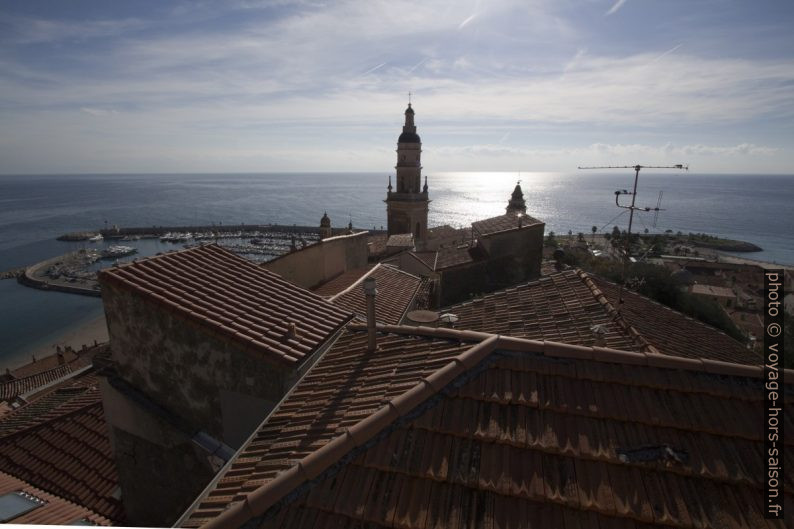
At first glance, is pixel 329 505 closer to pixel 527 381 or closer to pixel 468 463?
pixel 468 463

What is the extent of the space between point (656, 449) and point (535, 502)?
118 cm

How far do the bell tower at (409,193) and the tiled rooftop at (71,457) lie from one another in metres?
24.6

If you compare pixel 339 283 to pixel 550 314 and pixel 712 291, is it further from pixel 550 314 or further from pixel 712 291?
pixel 712 291

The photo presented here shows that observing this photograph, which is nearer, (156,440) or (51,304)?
(156,440)

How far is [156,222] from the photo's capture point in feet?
393

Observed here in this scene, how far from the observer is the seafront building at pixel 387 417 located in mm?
3148

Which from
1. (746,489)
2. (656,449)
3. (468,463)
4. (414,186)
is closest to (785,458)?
(746,489)

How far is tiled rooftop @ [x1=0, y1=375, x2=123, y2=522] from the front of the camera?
6453mm

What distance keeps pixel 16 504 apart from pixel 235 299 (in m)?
3.91

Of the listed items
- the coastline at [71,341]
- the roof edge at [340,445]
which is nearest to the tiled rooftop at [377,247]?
the roof edge at [340,445]

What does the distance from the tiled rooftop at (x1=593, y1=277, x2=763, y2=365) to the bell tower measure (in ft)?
74.1

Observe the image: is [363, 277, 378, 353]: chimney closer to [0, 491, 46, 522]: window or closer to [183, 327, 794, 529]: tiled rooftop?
[183, 327, 794, 529]: tiled rooftop

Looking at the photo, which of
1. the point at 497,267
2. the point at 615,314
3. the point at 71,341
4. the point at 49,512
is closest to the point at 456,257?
the point at 497,267

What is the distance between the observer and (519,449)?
136 inches
